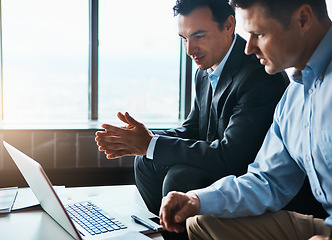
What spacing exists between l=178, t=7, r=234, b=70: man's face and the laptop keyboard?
0.81 m

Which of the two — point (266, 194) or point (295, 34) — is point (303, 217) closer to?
point (266, 194)

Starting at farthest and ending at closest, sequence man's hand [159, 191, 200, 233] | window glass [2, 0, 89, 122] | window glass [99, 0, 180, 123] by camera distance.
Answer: window glass [99, 0, 180, 123]
window glass [2, 0, 89, 122]
man's hand [159, 191, 200, 233]

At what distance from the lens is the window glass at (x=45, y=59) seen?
3186 mm

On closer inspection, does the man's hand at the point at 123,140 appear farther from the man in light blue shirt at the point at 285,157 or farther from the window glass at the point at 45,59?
the window glass at the point at 45,59

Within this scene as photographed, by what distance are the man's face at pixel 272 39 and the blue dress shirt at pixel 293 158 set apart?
0.05 m

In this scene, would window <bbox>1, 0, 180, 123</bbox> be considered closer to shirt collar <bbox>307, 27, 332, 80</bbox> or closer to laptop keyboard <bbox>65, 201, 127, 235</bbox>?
laptop keyboard <bbox>65, 201, 127, 235</bbox>

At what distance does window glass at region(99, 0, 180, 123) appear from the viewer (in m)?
3.35

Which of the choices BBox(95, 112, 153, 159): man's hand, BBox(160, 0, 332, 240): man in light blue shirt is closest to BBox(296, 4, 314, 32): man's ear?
BBox(160, 0, 332, 240): man in light blue shirt

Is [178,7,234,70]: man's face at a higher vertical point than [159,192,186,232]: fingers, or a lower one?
higher

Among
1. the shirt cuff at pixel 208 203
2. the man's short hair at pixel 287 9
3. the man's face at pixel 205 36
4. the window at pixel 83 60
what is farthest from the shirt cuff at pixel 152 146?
the window at pixel 83 60

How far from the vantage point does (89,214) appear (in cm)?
126

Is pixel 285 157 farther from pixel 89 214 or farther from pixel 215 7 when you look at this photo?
pixel 215 7

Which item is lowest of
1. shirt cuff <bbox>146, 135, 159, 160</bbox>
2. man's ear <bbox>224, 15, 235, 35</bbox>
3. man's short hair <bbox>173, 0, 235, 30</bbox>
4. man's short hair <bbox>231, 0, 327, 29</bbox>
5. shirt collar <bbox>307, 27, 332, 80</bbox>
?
shirt cuff <bbox>146, 135, 159, 160</bbox>

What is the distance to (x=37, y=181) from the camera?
3.73 feet
